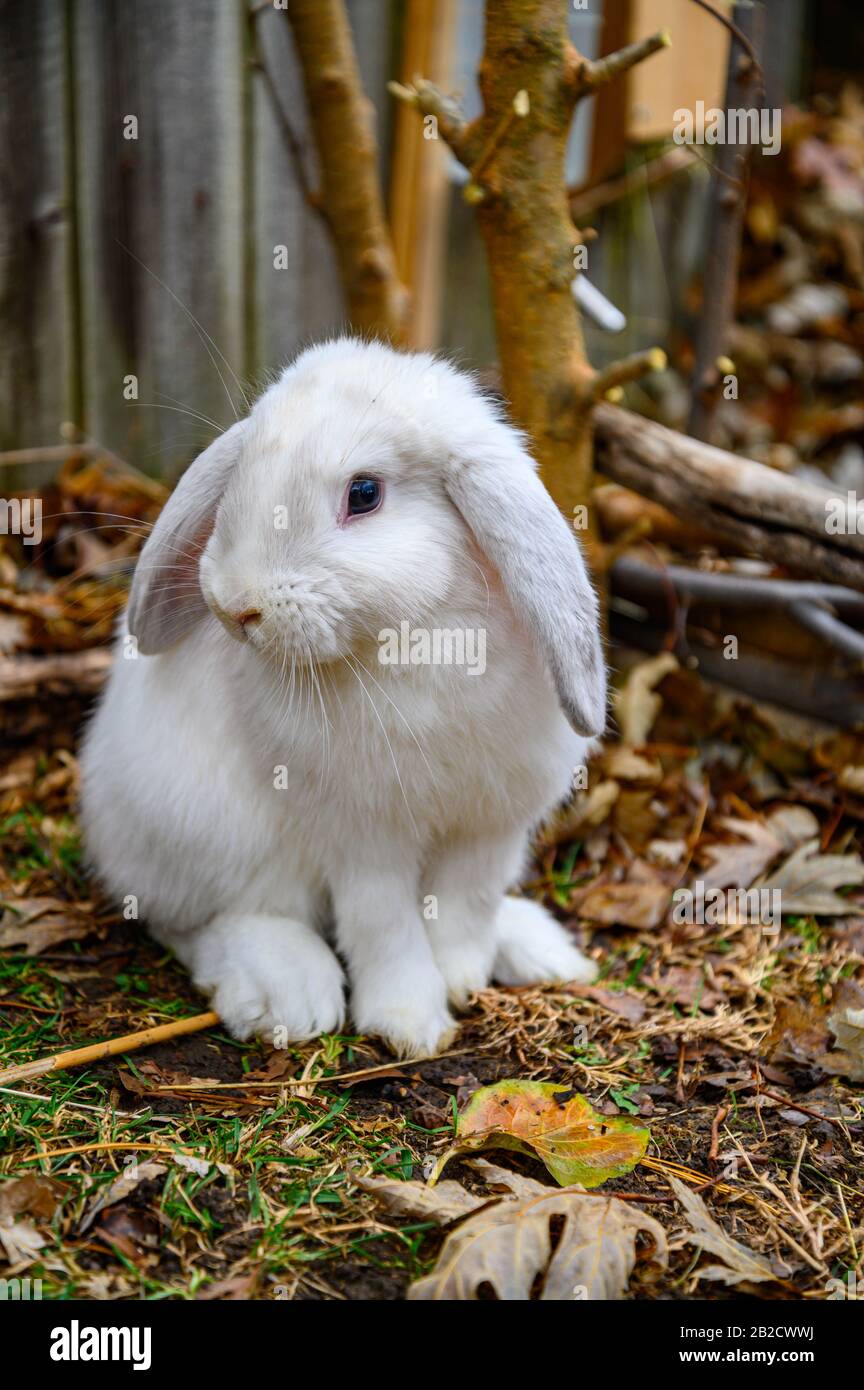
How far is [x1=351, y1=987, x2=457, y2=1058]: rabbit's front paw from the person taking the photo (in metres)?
2.51

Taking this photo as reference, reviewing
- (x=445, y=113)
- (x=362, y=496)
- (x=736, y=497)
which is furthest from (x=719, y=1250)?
(x=445, y=113)

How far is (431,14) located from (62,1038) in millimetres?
3938

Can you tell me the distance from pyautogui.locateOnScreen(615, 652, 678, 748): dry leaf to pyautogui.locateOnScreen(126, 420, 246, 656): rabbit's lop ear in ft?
4.58

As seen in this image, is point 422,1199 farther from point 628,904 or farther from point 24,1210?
point 628,904

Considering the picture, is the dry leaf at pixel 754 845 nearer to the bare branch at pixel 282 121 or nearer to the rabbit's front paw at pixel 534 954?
the rabbit's front paw at pixel 534 954

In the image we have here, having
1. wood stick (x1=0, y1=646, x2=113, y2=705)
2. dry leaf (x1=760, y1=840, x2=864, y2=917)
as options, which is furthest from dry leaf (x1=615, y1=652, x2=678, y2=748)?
wood stick (x1=0, y1=646, x2=113, y2=705)

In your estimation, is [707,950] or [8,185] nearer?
[707,950]

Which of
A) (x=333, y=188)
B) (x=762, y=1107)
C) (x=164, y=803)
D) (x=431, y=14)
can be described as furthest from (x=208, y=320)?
(x=762, y=1107)

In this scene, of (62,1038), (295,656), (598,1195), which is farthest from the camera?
(62,1038)

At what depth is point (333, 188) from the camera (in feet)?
12.3

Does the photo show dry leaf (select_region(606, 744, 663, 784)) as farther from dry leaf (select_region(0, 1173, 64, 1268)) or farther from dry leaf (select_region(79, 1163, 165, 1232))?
dry leaf (select_region(0, 1173, 64, 1268))

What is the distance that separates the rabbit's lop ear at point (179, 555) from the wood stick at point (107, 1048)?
80 cm

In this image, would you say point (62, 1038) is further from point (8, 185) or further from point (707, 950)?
point (8, 185)

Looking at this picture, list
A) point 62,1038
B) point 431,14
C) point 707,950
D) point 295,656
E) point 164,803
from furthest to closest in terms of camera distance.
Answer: point 431,14
point 707,950
point 164,803
point 62,1038
point 295,656
